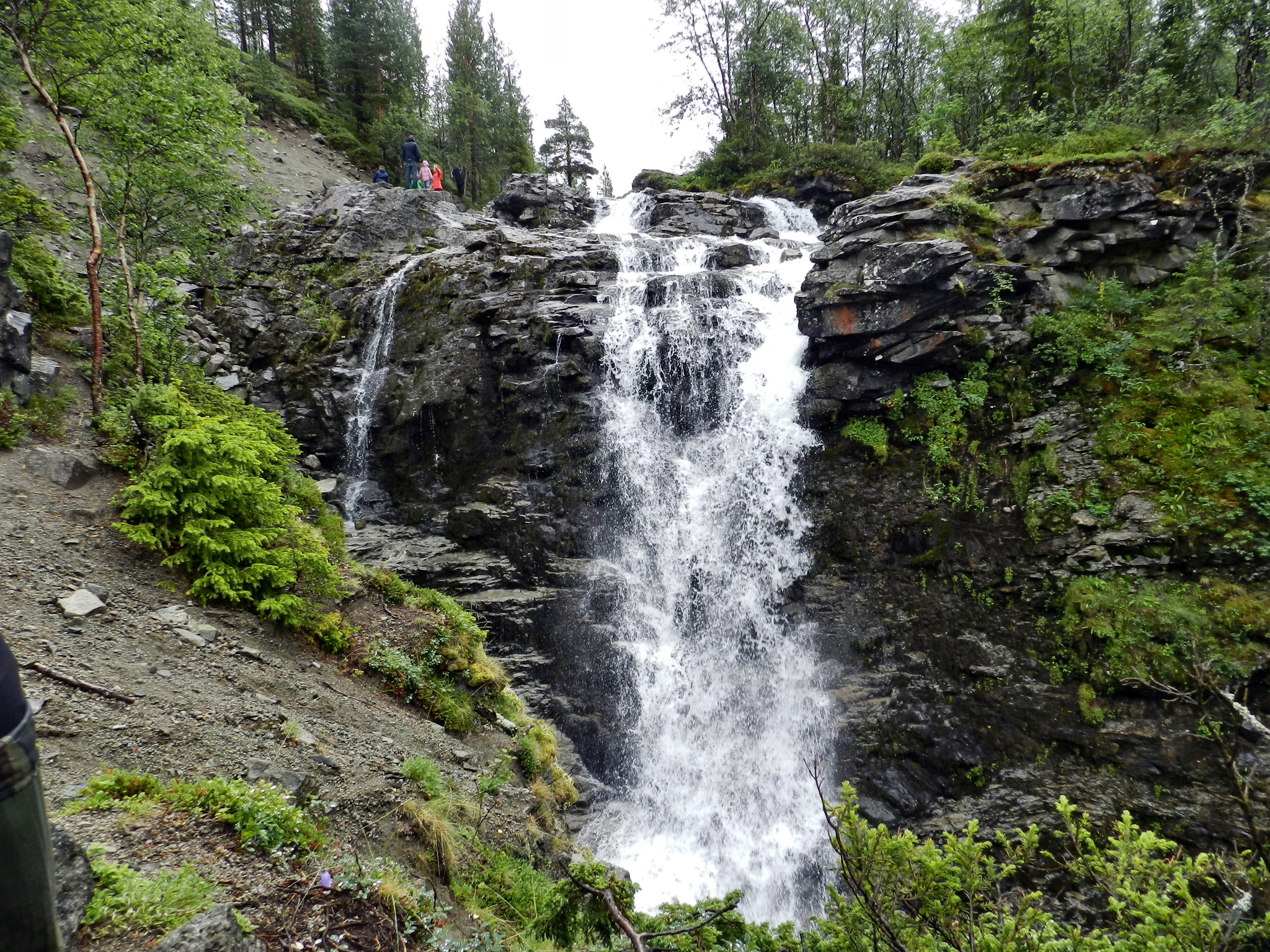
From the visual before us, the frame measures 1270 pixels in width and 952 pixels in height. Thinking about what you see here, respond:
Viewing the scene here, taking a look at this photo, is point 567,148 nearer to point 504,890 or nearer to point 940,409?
point 940,409

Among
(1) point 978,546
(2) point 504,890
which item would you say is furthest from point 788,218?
(2) point 504,890

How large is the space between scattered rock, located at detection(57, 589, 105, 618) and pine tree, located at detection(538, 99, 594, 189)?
138 ft

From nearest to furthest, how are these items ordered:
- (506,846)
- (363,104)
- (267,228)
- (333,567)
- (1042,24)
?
(506,846) < (333,567) < (1042,24) < (267,228) < (363,104)

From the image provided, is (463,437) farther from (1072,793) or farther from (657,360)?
(1072,793)

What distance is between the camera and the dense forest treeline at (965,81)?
1409 centimetres

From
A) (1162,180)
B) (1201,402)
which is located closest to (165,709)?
(1201,402)

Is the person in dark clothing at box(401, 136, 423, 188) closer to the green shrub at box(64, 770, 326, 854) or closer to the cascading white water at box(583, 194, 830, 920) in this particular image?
the cascading white water at box(583, 194, 830, 920)

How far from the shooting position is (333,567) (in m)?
9.19

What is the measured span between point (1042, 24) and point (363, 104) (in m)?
35.9

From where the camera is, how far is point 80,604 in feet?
19.6

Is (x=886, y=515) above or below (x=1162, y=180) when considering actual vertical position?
below

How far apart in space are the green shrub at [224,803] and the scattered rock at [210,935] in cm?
131

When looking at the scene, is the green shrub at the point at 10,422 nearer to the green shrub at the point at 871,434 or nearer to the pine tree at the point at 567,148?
the green shrub at the point at 871,434

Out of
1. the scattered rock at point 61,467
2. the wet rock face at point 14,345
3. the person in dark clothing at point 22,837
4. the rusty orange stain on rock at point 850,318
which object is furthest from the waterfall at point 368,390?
the person in dark clothing at point 22,837
